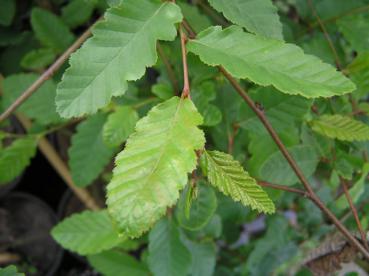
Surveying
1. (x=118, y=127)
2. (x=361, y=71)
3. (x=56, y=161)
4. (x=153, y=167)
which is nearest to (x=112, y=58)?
(x=153, y=167)

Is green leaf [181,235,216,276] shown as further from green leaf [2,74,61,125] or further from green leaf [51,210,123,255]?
green leaf [2,74,61,125]

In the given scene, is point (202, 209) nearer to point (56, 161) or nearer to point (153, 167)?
point (153, 167)

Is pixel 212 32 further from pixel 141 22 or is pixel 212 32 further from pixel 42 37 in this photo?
pixel 42 37

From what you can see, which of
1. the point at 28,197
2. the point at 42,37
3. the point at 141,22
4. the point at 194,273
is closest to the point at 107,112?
the point at 42,37

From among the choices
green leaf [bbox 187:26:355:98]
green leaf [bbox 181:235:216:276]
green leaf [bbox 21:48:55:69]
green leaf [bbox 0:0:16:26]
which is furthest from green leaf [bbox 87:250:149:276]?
green leaf [bbox 187:26:355:98]

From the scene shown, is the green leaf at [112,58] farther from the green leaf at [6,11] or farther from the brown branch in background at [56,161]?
the brown branch in background at [56,161]

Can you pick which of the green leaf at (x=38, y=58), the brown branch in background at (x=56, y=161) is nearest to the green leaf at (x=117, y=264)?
the brown branch in background at (x=56, y=161)
